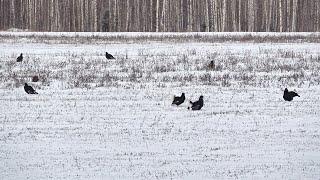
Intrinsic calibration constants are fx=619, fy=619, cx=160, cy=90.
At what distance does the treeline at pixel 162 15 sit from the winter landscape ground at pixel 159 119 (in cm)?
1927

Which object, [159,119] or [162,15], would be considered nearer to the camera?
[159,119]

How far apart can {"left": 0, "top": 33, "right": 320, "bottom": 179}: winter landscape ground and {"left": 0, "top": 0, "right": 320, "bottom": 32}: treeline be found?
63.2 feet

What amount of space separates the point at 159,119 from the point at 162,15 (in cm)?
2944

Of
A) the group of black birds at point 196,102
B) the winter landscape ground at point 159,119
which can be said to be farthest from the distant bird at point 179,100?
the winter landscape ground at point 159,119

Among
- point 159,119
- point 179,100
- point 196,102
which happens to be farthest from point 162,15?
point 159,119

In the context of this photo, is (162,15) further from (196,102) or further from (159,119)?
(159,119)

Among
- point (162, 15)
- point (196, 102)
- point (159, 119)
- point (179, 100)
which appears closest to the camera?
point (159, 119)

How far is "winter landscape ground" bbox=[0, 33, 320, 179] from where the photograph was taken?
668 cm

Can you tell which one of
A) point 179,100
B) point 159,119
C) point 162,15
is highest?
point 162,15

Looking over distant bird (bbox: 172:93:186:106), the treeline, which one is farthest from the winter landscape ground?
the treeline

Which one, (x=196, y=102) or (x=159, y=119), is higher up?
(x=196, y=102)

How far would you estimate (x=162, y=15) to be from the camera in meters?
38.5

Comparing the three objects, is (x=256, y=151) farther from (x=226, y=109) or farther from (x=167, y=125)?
(x=226, y=109)

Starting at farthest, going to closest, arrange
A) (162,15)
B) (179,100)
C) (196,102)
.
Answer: (162,15) < (179,100) < (196,102)
